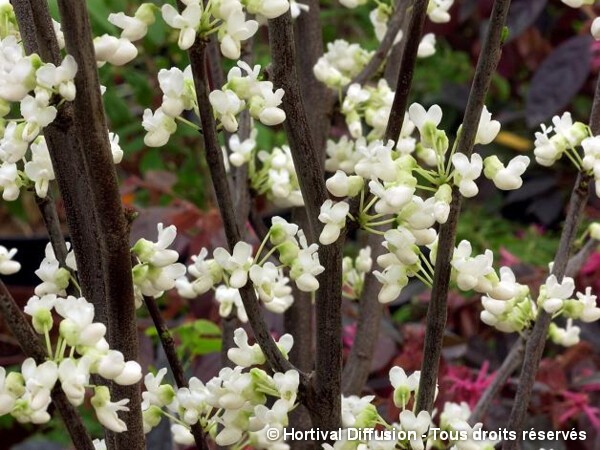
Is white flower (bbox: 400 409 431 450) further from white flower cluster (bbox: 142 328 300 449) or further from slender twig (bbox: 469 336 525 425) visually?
slender twig (bbox: 469 336 525 425)

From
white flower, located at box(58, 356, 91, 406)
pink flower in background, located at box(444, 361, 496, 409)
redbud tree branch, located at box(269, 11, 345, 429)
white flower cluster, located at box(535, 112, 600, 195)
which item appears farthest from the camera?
pink flower in background, located at box(444, 361, 496, 409)

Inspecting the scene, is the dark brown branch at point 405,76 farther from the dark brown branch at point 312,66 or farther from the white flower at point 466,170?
the dark brown branch at point 312,66

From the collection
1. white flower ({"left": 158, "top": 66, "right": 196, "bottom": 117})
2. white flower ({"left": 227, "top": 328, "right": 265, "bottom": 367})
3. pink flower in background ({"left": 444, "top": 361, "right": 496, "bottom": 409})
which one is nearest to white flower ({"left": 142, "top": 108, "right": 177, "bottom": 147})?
white flower ({"left": 158, "top": 66, "right": 196, "bottom": 117})

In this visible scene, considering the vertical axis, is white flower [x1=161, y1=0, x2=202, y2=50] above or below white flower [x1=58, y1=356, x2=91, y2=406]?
above

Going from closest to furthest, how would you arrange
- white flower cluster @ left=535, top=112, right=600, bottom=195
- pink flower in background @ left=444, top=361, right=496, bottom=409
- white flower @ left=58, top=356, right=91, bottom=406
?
white flower @ left=58, top=356, right=91, bottom=406 < white flower cluster @ left=535, top=112, right=600, bottom=195 < pink flower in background @ left=444, top=361, right=496, bottom=409

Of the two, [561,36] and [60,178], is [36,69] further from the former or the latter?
[561,36]

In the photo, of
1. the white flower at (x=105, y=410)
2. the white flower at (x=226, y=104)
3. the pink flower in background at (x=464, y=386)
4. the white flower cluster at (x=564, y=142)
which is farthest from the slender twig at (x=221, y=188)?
the pink flower in background at (x=464, y=386)

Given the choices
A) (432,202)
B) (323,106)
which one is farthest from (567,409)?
(432,202)

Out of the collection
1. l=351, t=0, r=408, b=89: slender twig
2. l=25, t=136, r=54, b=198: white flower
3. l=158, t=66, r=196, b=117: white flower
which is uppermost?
l=351, t=0, r=408, b=89: slender twig

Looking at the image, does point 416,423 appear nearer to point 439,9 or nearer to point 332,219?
point 332,219
